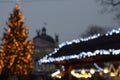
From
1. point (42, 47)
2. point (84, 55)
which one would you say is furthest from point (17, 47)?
point (42, 47)

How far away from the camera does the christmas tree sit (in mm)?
51469

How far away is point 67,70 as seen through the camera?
22.9 m

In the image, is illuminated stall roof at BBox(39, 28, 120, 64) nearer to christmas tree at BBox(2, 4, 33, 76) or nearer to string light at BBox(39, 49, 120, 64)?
string light at BBox(39, 49, 120, 64)

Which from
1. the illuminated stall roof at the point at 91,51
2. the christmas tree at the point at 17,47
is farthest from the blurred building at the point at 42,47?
the illuminated stall roof at the point at 91,51

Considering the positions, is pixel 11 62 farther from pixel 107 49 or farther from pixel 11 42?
pixel 107 49

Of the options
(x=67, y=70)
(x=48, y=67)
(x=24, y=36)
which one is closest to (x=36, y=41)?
(x=48, y=67)

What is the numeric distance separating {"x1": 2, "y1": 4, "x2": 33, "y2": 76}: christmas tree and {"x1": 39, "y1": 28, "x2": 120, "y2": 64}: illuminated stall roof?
2726cm

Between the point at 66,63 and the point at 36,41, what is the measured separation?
68.5m

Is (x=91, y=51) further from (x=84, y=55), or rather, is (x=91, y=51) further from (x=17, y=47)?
(x=17, y=47)

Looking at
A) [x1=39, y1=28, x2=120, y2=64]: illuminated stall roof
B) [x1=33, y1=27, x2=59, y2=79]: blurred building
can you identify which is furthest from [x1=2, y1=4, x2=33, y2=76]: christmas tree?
[x1=33, y1=27, x2=59, y2=79]: blurred building

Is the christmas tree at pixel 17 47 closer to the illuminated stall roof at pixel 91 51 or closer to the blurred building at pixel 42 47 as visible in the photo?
the illuminated stall roof at pixel 91 51

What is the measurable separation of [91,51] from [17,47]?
32.1 m

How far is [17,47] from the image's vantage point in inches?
2029

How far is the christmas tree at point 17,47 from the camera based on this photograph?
51.5 meters
